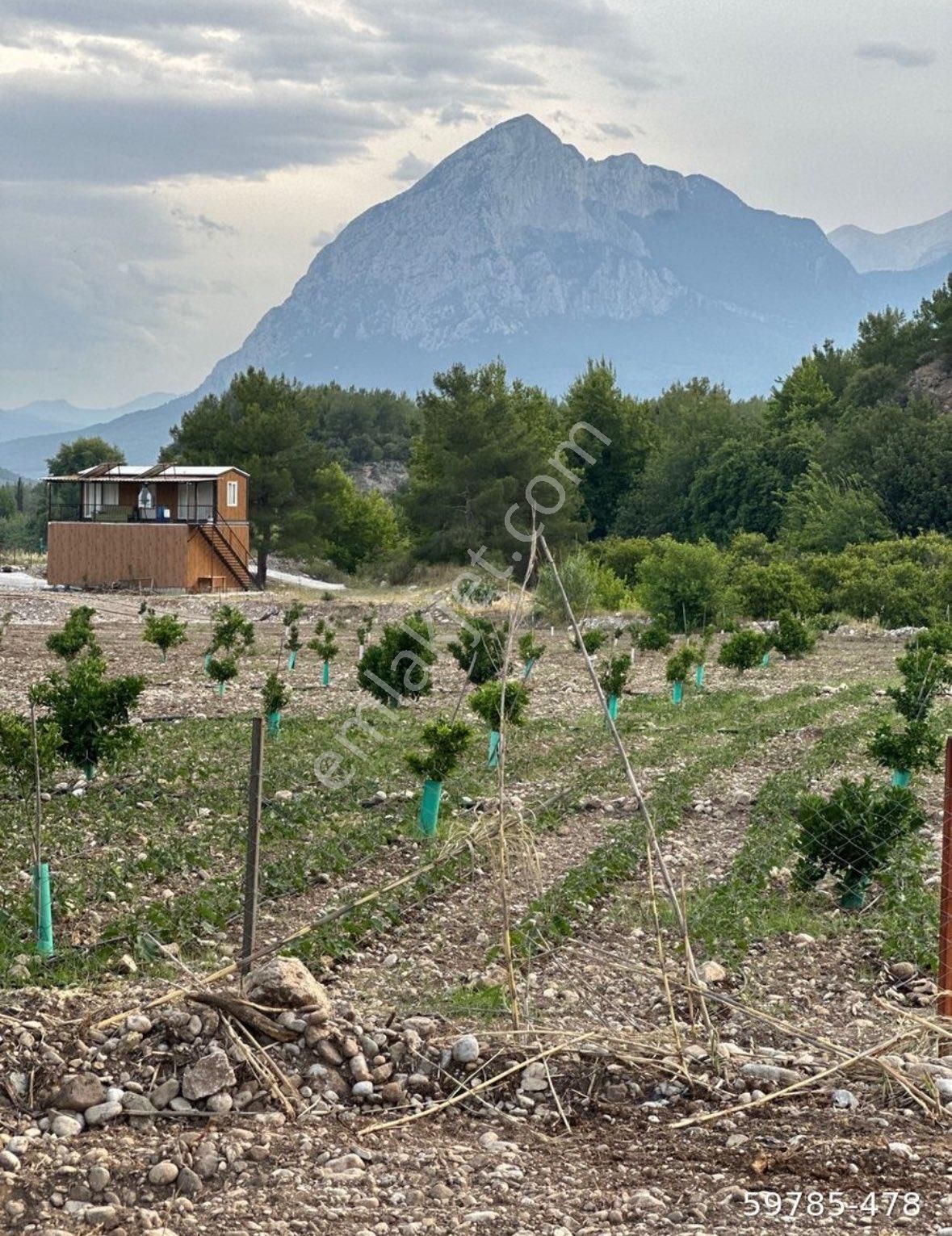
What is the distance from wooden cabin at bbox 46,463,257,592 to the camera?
148 ft

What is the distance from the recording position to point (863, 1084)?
17.9ft

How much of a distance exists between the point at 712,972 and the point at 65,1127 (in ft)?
10.9

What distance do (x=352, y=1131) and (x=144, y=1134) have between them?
30.0 inches

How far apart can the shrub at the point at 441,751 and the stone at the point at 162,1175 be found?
5885 millimetres

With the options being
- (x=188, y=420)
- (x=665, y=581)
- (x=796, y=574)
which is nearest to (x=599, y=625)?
(x=665, y=581)

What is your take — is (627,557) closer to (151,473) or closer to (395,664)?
(151,473)

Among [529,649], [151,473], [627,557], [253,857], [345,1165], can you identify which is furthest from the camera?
[627,557]

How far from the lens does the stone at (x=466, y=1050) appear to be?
559cm

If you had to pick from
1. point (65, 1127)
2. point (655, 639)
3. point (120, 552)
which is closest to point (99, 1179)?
point (65, 1127)

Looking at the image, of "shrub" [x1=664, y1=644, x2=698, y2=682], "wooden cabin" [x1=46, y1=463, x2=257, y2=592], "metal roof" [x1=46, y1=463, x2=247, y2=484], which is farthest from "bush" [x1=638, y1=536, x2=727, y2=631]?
"metal roof" [x1=46, y1=463, x2=247, y2=484]

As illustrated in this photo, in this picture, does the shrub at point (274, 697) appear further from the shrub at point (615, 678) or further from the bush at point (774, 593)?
the bush at point (774, 593)

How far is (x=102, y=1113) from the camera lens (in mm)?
5129

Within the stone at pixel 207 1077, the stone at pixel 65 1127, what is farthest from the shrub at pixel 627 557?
the stone at pixel 65 1127

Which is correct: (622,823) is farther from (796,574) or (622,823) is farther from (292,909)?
(796,574)
